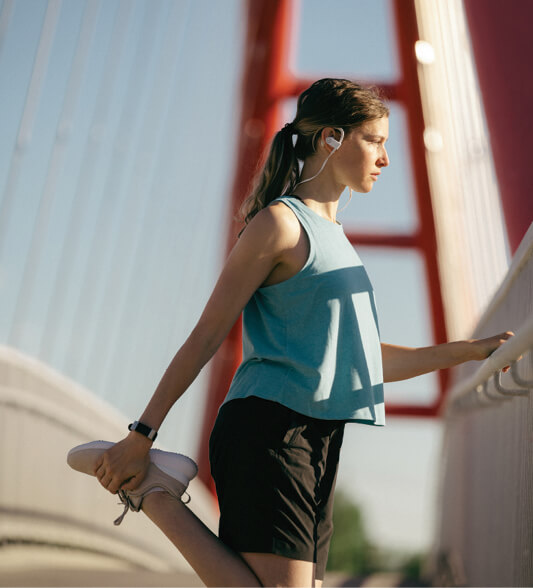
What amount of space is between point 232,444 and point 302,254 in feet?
1.09

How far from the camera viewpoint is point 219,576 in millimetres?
1402

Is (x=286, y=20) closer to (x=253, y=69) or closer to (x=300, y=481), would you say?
A: (x=253, y=69)

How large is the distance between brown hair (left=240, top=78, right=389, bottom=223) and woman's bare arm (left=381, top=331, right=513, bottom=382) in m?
0.39

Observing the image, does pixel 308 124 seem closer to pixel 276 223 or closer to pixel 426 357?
pixel 276 223

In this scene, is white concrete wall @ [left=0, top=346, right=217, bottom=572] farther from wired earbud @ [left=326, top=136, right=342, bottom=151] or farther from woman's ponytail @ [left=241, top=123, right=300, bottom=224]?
wired earbud @ [left=326, top=136, right=342, bottom=151]

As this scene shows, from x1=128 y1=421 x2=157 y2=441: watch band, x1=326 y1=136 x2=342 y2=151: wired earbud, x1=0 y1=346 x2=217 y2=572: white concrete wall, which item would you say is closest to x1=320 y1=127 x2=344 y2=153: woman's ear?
x1=326 y1=136 x2=342 y2=151: wired earbud

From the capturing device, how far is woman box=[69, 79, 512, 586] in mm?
1410

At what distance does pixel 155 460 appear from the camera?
1496 millimetres

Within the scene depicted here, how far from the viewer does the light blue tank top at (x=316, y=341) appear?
4.77ft

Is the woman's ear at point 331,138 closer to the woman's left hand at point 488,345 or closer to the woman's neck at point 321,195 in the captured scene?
the woman's neck at point 321,195

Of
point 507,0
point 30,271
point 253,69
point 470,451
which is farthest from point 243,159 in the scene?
point 507,0

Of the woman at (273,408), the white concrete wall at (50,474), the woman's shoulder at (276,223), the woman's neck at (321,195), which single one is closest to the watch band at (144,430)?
the woman at (273,408)

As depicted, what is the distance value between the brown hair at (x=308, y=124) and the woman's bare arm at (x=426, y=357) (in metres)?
0.39

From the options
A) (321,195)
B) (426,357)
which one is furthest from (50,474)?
(321,195)
